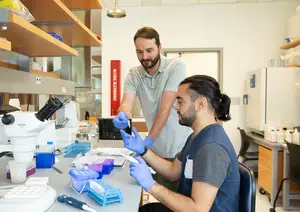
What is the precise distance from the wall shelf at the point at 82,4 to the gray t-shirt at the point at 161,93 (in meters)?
0.69

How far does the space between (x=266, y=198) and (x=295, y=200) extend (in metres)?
0.32

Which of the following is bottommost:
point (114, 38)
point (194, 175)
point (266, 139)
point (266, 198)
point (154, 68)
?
point (266, 198)

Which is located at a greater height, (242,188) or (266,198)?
(242,188)

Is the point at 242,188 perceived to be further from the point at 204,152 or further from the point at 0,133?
the point at 0,133

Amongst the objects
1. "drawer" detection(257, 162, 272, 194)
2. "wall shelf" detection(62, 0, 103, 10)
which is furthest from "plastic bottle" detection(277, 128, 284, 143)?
"wall shelf" detection(62, 0, 103, 10)

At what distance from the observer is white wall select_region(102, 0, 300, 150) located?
432 cm

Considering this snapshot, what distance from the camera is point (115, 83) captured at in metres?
4.50

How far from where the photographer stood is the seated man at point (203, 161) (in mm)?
975

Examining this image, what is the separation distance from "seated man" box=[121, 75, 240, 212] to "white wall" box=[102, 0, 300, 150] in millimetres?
3337

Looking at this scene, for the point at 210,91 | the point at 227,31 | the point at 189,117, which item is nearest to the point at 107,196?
the point at 189,117

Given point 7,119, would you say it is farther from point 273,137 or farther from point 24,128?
point 273,137

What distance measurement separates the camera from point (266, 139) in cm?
326

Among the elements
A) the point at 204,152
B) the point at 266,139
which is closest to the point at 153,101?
the point at 204,152

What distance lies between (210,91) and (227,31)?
3.57 meters
